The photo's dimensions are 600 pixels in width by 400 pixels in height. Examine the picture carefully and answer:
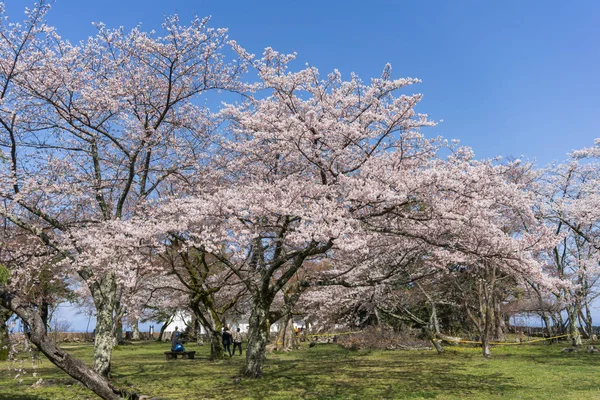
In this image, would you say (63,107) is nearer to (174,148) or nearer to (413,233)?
(174,148)

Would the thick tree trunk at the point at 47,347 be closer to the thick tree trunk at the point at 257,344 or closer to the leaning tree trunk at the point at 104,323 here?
the leaning tree trunk at the point at 104,323

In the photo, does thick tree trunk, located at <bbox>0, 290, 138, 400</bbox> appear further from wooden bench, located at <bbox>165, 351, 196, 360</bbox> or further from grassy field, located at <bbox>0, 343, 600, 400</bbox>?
wooden bench, located at <bbox>165, 351, 196, 360</bbox>

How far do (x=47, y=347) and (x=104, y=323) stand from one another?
16.6 ft

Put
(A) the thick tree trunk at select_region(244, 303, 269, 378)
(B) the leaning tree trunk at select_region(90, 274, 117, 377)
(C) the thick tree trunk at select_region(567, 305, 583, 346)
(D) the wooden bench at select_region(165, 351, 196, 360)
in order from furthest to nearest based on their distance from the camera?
(C) the thick tree trunk at select_region(567, 305, 583, 346) → (D) the wooden bench at select_region(165, 351, 196, 360) → (A) the thick tree trunk at select_region(244, 303, 269, 378) → (B) the leaning tree trunk at select_region(90, 274, 117, 377)

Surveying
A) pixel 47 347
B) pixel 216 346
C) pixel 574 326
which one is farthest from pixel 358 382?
pixel 574 326

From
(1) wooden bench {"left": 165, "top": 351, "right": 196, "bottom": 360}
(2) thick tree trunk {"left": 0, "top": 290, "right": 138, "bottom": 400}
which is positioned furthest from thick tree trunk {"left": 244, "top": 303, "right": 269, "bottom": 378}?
(1) wooden bench {"left": 165, "top": 351, "right": 196, "bottom": 360}

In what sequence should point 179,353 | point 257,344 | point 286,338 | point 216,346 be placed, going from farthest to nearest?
1. point 286,338
2. point 179,353
3. point 216,346
4. point 257,344

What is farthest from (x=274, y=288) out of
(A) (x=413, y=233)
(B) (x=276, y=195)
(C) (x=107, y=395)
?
(C) (x=107, y=395)

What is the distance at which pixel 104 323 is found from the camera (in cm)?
1241

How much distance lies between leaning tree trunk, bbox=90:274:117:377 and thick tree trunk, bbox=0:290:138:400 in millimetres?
4614

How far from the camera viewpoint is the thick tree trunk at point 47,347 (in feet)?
24.5

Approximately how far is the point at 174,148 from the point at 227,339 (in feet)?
39.1

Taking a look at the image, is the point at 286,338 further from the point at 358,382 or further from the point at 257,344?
the point at 358,382

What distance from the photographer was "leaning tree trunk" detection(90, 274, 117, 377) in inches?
484
